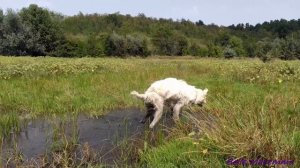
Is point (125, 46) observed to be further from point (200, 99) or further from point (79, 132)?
point (79, 132)

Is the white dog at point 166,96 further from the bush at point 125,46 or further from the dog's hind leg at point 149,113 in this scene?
the bush at point 125,46

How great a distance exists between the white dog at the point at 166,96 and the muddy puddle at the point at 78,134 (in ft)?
1.03

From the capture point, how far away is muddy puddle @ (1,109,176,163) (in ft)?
24.8

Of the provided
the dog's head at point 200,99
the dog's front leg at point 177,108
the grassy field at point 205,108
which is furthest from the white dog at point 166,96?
the grassy field at point 205,108

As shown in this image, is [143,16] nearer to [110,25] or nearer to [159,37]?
[110,25]

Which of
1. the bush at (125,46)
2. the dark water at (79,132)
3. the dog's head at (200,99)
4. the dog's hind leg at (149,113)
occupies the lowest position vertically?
the dark water at (79,132)

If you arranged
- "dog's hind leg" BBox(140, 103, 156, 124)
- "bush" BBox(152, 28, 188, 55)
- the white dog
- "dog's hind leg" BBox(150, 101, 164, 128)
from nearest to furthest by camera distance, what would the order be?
1. "dog's hind leg" BBox(150, 101, 164, 128)
2. the white dog
3. "dog's hind leg" BBox(140, 103, 156, 124)
4. "bush" BBox(152, 28, 188, 55)

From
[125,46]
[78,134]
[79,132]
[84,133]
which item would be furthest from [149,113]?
[125,46]

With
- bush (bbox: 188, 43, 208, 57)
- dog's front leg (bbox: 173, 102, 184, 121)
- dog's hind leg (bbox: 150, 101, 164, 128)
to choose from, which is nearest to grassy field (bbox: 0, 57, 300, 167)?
dog's front leg (bbox: 173, 102, 184, 121)

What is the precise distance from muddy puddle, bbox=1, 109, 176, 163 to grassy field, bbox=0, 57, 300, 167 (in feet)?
1.35

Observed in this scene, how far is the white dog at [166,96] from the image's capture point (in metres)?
9.05

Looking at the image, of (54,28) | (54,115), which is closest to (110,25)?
(54,28)

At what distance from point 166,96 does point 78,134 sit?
208 cm

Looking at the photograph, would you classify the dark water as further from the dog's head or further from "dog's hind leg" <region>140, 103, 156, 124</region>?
the dog's head
